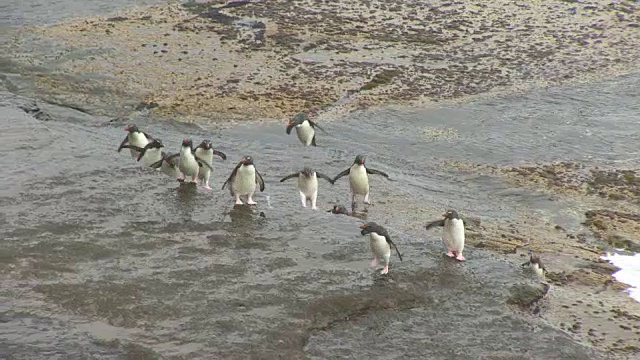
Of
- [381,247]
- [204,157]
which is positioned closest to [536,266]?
[381,247]

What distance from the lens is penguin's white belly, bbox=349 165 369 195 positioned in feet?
42.8

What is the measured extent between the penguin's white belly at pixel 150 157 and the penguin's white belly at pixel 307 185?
2310mm

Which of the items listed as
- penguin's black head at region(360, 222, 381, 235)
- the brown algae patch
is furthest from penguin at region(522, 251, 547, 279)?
the brown algae patch

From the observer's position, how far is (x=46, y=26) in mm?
21719

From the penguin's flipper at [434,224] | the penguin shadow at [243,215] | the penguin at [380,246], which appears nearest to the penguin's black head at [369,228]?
the penguin at [380,246]

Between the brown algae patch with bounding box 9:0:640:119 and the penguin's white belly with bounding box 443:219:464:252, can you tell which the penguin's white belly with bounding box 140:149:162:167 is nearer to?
the brown algae patch with bounding box 9:0:640:119

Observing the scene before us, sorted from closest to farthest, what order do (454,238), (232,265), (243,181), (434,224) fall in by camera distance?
(232,265)
(454,238)
(434,224)
(243,181)

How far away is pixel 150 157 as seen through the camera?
44.9ft

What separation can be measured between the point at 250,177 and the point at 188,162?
1.01 metres

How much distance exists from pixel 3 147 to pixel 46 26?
895 cm

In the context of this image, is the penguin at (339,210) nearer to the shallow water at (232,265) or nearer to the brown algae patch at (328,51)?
the shallow water at (232,265)

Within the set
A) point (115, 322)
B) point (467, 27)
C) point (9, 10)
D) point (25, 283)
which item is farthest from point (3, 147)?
point (467, 27)

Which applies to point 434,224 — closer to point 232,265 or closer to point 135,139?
point 232,265

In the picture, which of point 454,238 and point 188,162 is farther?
point 188,162
